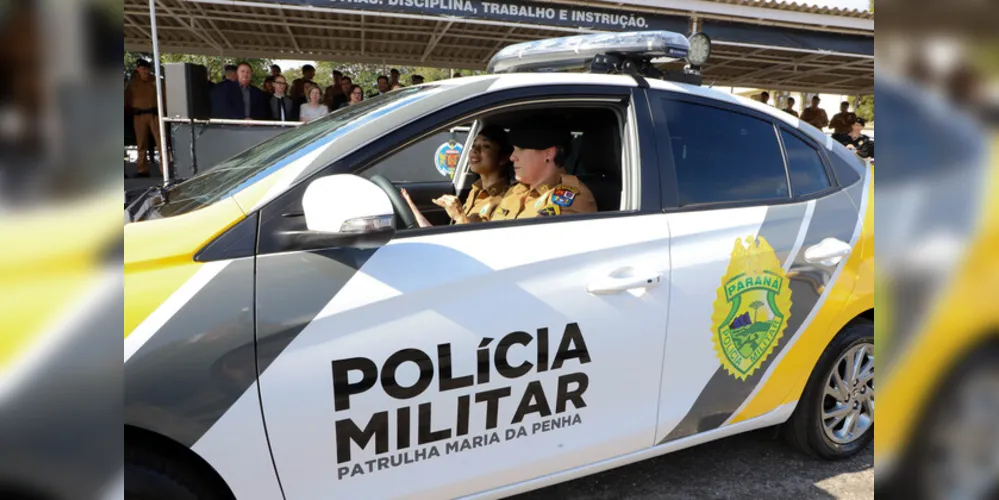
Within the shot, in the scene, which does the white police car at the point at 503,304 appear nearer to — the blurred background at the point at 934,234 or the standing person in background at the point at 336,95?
the blurred background at the point at 934,234

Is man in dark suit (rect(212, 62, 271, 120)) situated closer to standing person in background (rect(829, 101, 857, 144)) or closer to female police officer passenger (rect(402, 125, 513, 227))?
female police officer passenger (rect(402, 125, 513, 227))

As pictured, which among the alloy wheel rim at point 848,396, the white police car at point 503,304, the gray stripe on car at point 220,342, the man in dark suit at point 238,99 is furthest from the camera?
the man in dark suit at point 238,99

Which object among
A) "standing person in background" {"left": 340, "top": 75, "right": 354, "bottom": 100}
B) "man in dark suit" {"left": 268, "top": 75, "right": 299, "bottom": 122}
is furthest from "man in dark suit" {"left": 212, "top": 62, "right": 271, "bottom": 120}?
"standing person in background" {"left": 340, "top": 75, "right": 354, "bottom": 100}

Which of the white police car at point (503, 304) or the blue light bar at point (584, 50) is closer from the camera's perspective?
the white police car at point (503, 304)

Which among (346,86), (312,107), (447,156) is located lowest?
(447,156)

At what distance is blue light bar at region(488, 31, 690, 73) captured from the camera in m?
2.47

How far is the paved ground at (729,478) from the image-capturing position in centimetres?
253

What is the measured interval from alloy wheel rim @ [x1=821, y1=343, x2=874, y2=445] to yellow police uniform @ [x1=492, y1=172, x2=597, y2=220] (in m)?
1.22

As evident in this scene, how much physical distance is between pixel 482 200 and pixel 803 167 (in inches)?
56.9

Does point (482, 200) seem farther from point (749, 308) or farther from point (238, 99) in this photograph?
point (238, 99)

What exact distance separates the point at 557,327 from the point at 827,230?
1.25 meters

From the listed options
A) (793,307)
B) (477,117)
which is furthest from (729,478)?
(477,117)

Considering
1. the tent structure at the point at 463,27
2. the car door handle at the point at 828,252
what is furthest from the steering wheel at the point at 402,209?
the tent structure at the point at 463,27

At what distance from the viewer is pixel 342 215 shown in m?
1.63
